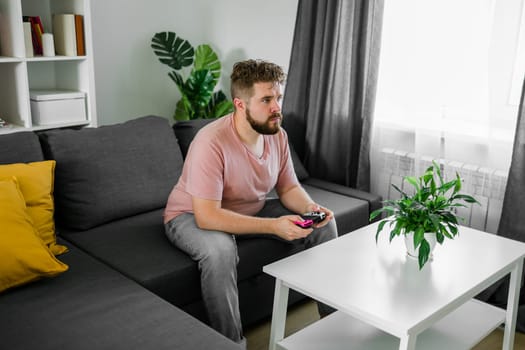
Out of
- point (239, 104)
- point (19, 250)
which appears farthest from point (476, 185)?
point (19, 250)

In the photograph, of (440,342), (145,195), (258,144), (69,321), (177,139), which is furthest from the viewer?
(177,139)

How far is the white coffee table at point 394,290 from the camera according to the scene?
176 cm

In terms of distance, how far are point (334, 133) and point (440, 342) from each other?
4.94ft

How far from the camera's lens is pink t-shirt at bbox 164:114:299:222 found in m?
2.19

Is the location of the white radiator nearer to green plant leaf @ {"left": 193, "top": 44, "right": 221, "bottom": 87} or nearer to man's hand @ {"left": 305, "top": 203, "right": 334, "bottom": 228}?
man's hand @ {"left": 305, "top": 203, "right": 334, "bottom": 228}

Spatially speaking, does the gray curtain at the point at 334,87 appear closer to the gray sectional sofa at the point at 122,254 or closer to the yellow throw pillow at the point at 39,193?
the gray sectional sofa at the point at 122,254

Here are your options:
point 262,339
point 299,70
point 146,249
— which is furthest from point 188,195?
point 299,70

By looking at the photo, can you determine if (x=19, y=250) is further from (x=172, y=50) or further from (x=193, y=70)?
(x=193, y=70)

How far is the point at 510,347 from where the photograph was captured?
7.54 feet

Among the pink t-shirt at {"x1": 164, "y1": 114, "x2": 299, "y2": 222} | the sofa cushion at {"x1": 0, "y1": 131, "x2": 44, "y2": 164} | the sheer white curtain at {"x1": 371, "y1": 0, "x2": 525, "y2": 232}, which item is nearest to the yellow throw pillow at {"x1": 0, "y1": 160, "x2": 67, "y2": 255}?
the sofa cushion at {"x1": 0, "y1": 131, "x2": 44, "y2": 164}

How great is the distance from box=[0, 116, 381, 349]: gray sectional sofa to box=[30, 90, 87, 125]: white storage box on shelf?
46 cm

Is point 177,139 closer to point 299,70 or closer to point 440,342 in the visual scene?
point 299,70

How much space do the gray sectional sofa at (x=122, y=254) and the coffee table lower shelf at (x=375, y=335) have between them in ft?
1.23

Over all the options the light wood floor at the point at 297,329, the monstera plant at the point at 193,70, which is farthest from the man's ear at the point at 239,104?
the monstera plant at the point at 193,70
